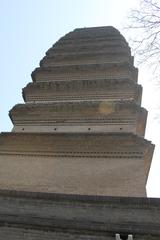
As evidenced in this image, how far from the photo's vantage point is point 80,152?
14945 mm

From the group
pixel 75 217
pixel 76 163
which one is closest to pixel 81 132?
pixel 76 163

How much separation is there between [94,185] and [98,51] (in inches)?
299

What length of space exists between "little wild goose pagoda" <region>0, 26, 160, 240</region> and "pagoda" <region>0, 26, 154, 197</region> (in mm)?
30

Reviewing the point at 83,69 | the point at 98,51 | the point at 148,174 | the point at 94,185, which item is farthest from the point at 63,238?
the point at 98,51

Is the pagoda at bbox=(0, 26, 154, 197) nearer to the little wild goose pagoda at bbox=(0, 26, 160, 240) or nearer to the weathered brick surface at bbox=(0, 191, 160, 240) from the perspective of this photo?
the little wild goose pagoda at bbox=(0, 26, 160, 240)

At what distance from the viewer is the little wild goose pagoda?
406 inches

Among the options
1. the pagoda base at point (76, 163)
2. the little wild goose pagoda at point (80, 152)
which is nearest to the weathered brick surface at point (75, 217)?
the little wild goose pagoda at point (80, 152)

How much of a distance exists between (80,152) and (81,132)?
771mm

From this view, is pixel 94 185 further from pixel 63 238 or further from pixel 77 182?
pixel 63 238

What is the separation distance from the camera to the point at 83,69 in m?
18.9

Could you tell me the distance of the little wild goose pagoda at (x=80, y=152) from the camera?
10312 millimetres

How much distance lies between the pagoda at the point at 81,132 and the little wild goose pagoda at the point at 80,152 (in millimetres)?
30

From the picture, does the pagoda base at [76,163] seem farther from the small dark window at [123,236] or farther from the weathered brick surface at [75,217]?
the small dark window at [123,236]

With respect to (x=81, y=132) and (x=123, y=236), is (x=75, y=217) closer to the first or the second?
(x=123, y=236)
